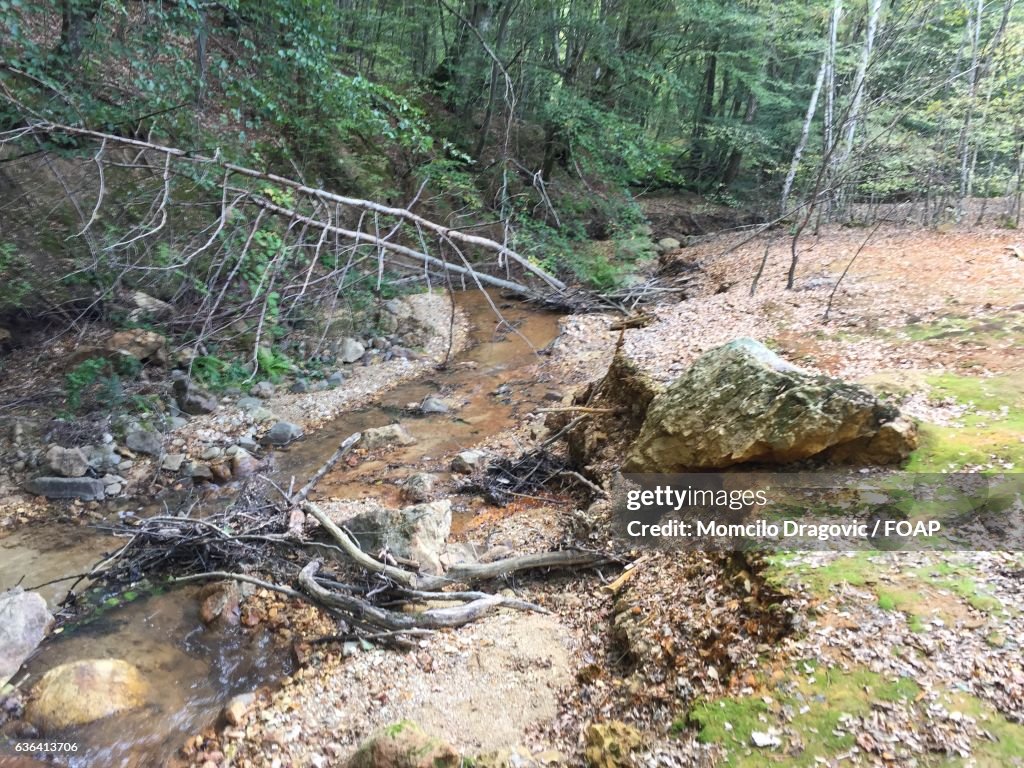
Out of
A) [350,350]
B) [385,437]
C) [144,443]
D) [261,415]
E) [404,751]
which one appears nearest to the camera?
[404,751]

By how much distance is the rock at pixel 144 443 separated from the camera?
7238 millimetres

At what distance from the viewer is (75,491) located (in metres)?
6.41

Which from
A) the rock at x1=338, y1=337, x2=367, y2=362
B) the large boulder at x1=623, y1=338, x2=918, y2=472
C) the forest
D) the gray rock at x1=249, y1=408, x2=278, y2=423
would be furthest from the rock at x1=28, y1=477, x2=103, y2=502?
the large boulder at x1=623, y1=338, x2=918, y2=472

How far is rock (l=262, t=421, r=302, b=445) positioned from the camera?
779cm

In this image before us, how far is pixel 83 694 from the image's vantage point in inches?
147

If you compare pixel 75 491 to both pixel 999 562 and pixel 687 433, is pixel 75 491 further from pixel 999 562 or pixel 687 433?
pixel 999 562

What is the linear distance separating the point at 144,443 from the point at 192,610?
3539 mm

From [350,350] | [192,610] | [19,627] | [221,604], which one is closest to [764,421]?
[221,604]

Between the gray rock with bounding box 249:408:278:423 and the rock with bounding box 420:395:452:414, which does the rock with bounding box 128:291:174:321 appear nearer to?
the gray rock with bounding box 249:408:278:423

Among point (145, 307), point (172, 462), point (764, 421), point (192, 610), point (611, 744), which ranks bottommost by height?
point (172, 462)

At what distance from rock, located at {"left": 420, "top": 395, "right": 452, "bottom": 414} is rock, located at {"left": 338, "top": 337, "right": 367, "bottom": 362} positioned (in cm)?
223

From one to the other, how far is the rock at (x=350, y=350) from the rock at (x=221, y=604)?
5.89 m

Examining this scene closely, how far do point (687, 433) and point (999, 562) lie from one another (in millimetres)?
1792

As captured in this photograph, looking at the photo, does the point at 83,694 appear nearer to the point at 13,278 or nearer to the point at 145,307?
the point at 145,307
